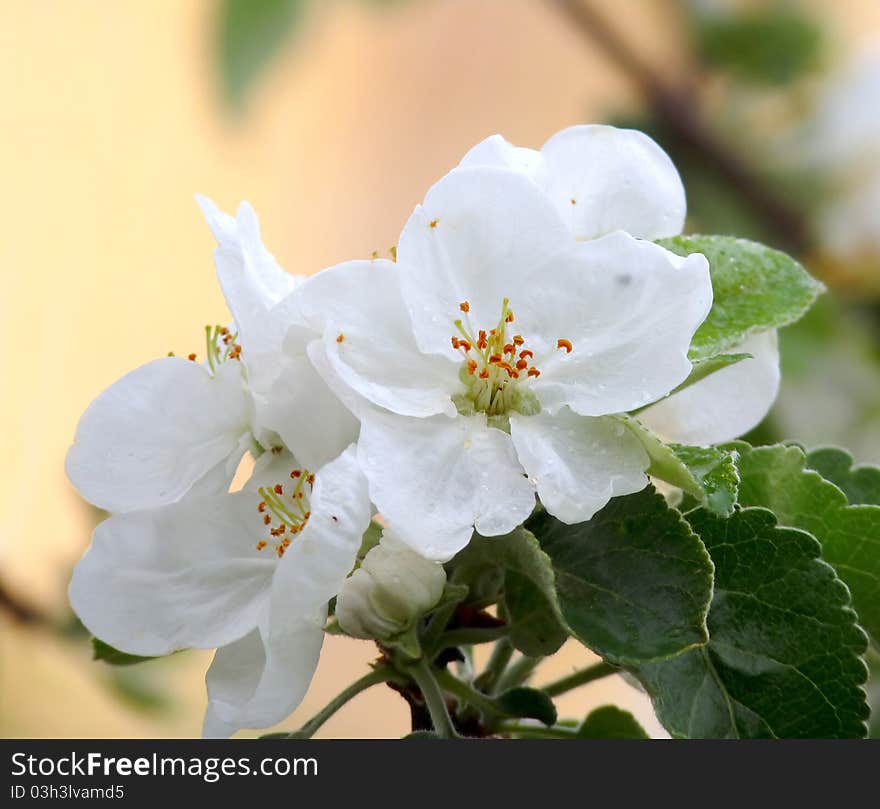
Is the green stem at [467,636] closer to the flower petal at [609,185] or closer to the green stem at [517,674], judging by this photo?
the green stem at [517,674]

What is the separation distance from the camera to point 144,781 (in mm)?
458

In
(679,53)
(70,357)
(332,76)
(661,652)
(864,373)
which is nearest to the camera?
(661,652)

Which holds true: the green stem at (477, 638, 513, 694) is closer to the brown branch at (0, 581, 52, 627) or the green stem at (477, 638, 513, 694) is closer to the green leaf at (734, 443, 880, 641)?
the green leaf at (734, 443, 880, 641)

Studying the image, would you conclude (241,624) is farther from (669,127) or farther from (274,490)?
(669,127)

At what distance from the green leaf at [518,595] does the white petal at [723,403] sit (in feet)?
0.33

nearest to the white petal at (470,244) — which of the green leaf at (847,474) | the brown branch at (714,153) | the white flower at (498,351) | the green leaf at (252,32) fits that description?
the white flower at (498,351)

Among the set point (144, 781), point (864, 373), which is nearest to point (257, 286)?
point (144, 781)

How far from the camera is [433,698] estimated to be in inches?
18.3

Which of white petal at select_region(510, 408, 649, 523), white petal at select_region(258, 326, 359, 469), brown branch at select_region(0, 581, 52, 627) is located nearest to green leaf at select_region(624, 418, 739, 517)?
white petal at select_region(510, 408, 649, 523)

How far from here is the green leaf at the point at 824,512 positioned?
48cm

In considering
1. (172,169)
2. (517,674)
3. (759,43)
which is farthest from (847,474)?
(172,169)

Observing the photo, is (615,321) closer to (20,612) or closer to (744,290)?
(744,290)

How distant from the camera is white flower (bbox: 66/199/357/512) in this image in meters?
0.47

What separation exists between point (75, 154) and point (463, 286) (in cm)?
187
